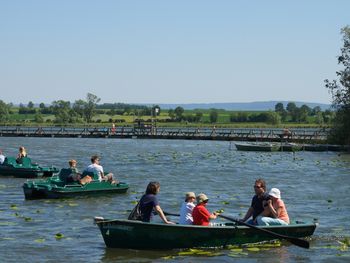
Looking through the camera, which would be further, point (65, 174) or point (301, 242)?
point (65, 174)

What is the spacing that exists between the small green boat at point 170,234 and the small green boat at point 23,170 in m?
20.9

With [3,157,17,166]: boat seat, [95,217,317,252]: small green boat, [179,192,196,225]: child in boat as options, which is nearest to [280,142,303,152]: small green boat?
[3,157,17,166]: boat seat

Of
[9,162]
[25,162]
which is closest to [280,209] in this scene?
[25,162]

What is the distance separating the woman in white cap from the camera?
67.7 ft

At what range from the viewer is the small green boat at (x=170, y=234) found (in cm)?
1988

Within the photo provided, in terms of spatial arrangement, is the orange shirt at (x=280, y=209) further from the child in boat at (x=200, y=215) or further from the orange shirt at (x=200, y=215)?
the orange shirt at (x=200, y=215)

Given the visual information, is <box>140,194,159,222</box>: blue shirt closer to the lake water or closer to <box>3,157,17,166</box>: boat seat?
the lake water

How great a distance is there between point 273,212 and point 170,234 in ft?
9.87

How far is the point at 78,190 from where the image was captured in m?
31.1

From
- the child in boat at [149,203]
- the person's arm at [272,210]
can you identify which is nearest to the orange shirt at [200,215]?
the child in boat at [149,203]

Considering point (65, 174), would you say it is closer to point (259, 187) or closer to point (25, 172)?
point (25, 172)

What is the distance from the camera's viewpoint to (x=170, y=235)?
20047 millimetres

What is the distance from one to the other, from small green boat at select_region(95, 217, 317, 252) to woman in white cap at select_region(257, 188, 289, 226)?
210 mm

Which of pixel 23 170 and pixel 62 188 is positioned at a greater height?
pixel 62 188
